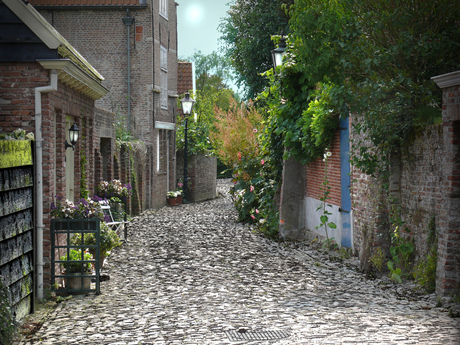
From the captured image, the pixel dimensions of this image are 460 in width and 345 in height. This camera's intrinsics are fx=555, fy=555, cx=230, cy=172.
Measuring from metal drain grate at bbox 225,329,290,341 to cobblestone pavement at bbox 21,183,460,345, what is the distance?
10 mm

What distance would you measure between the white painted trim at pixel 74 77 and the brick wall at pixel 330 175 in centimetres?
502

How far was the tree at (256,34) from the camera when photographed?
22.3 metres

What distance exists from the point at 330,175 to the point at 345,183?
0.90 meters

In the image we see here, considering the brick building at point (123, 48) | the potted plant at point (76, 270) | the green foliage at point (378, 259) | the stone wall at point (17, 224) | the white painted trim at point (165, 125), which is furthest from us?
the white painted trim at point (165, 125)

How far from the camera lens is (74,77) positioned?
8.71m

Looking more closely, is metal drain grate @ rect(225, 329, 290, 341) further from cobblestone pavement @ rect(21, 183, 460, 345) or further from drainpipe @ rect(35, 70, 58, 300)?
drainpipe @ rect(35, 70, 58, 300)

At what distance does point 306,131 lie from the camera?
12.2m

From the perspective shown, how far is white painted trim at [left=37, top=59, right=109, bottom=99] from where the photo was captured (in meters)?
7.58

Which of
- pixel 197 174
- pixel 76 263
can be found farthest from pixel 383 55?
pixel 197 174

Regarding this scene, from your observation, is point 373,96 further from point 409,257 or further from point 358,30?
point 409,257

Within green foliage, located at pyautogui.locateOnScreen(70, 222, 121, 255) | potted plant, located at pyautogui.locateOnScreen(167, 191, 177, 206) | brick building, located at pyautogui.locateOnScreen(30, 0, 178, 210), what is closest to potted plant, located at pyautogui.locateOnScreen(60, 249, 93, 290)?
green foliage, located at pyautogui.locateOnScreen(70, 222, 121, 255)

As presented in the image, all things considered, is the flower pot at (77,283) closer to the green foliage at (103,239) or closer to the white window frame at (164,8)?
the green foliage at (103,239)

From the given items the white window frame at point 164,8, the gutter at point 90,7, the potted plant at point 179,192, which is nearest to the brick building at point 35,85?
the gutter at point 90,7

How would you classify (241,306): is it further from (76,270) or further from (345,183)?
(345,183)
